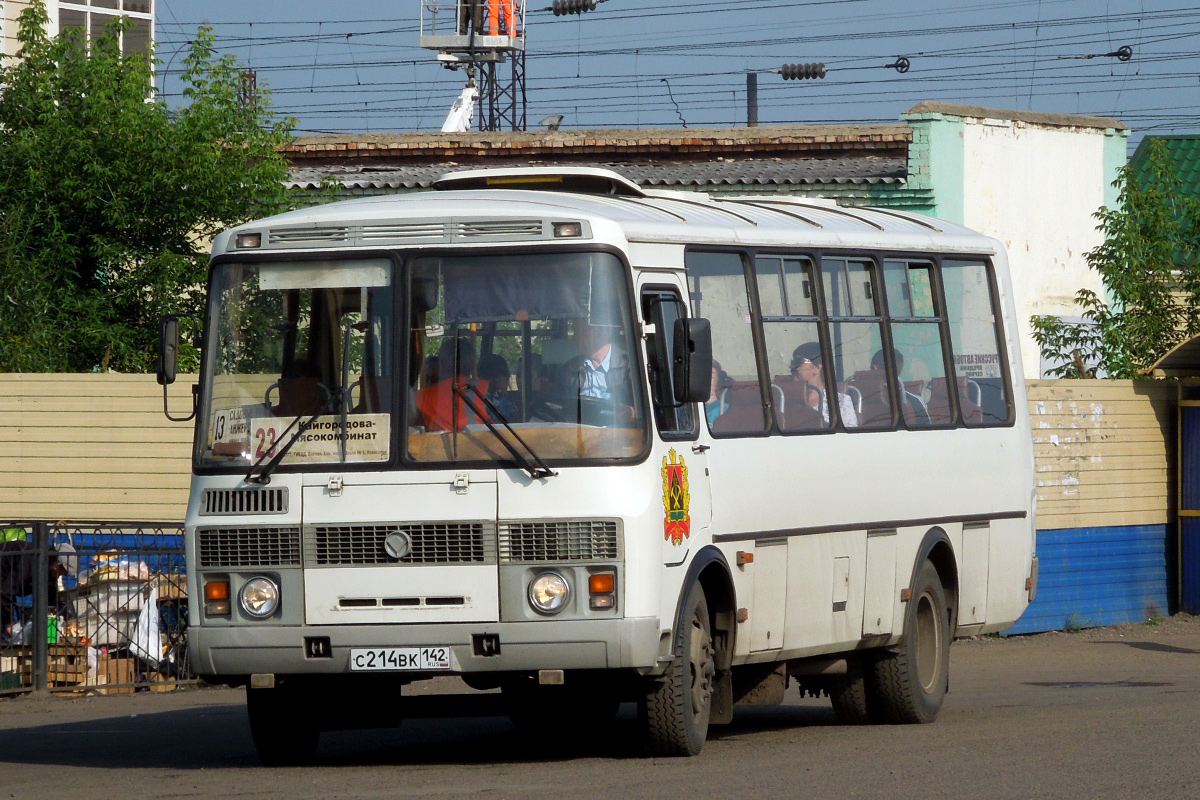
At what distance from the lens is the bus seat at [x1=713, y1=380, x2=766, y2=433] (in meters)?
10.1

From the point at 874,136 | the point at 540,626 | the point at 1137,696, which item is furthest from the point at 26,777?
the point at 874,136

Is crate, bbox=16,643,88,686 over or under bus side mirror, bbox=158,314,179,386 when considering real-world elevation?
under

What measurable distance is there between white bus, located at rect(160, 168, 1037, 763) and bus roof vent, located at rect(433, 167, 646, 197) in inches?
2.5

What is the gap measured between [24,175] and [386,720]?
11607mm

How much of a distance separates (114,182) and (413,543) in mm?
12059

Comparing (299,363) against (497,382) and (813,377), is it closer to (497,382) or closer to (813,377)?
(497,382)

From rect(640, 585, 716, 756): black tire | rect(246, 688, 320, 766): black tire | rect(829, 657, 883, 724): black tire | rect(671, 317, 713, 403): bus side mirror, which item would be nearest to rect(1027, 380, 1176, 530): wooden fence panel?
rect(829, 657, 883, 724): black tire

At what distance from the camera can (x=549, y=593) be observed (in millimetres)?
9008

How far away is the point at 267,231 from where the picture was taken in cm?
970

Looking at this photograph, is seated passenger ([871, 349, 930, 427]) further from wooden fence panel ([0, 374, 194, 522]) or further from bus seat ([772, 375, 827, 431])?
wooden fence panel ([0, 374, 194, 522])

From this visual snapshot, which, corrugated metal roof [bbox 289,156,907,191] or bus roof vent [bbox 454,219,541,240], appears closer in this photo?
bus roof vent [bbox 454,219,541,240]

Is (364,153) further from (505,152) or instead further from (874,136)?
(874,136)

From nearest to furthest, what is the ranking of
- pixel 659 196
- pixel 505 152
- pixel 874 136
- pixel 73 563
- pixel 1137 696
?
pixel 659 196 → pixel 1137 696 → pixel 73 563 → pixel 874 136 → pixel 505 152

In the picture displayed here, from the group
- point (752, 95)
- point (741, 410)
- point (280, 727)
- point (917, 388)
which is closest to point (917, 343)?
point (917, 388)
